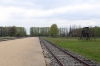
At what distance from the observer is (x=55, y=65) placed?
600 inches

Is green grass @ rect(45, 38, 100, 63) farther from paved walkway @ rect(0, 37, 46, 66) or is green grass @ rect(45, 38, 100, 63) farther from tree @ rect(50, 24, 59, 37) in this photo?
tree @ rect(50, 24, 59, 37)

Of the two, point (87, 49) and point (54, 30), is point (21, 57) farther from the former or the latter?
point (54, 30)

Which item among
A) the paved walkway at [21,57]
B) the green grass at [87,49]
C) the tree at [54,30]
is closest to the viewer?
the paved walkway at [21,57]

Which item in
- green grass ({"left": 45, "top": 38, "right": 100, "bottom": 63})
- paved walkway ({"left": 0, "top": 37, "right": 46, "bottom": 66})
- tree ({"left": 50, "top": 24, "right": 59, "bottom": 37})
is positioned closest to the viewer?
paved walkway ({"left": 0, "top": 37, "right": 46, "bottom": 66})

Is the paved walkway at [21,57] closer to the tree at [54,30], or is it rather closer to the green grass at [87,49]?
the green grass at [87,49]

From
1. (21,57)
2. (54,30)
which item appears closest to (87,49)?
(21,57)

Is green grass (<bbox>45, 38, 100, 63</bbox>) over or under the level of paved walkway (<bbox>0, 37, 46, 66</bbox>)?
under

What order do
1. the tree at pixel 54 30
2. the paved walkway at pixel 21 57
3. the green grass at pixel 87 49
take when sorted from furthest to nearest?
the tree at pixel 54 30 → the green grass at pixel 87 49 → the paved walkway at pixel 21 57

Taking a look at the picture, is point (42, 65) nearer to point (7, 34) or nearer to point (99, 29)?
point (99, 29)

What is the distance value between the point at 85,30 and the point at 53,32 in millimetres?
106986

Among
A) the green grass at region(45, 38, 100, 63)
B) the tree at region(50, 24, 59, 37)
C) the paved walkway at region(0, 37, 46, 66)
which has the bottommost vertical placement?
the green grass at region(45, 38, 100, 63)

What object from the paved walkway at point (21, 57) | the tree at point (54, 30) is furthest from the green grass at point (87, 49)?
the tree at point (54, 30)

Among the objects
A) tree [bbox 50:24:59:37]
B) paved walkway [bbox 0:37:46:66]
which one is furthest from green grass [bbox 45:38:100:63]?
tree [bbox 50:24:59:37]

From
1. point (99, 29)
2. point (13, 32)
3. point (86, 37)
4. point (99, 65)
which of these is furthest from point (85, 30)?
point (13, 32)
